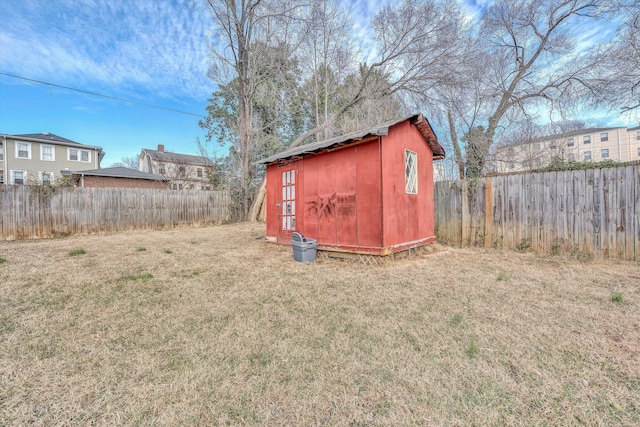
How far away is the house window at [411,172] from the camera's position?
591 cm

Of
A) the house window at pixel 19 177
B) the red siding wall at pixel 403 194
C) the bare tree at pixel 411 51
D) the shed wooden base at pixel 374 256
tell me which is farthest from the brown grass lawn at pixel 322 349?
the house window at pixel 19 177

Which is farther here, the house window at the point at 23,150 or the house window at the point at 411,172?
the house window at the point at 23,150

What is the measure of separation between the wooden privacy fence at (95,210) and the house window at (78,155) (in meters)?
18.1

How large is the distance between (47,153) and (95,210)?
18379mm

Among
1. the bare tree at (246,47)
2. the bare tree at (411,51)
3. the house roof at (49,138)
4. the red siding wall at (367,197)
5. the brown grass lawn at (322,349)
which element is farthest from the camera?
the house roof at (49,138)

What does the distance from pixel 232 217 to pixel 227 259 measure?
29.5ft

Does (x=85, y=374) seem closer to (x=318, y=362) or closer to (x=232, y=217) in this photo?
(x=318, y=362)

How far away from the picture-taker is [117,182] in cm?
1984

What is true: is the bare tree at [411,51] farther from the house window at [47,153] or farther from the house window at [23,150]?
the house window at [23,150]

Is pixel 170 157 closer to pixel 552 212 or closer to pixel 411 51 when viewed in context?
pixel 411 51

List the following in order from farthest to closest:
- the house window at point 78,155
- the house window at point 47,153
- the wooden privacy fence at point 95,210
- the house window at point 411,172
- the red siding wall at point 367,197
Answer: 1. the house window at point 78,155
2. the house window at point 47,153
3. the wooden privacy fence at point 95,210
4. the house window at point 411,172
5. the red siding wall at point 367,197

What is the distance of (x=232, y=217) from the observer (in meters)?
14.3

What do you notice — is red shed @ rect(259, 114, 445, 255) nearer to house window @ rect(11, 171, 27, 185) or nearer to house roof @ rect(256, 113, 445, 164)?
house roof @ rect(256, 113, 445, 164)

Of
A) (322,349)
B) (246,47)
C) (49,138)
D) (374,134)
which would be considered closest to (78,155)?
(49,138)
